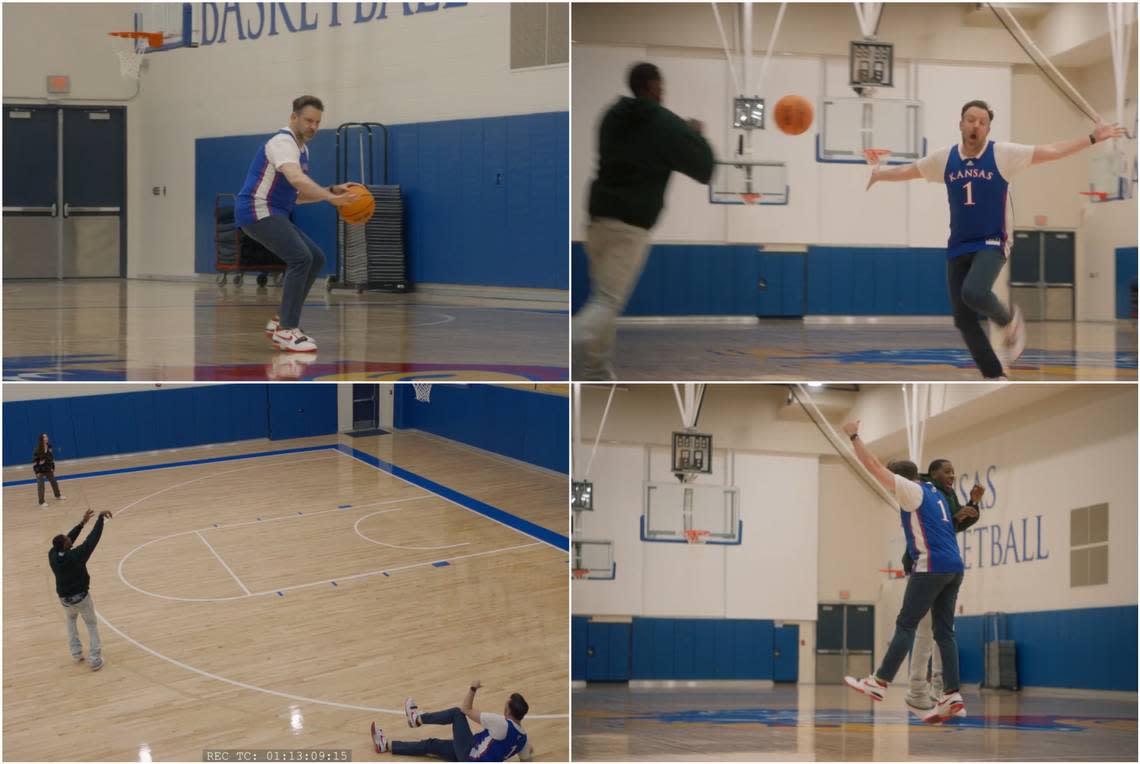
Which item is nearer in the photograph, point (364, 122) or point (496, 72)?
point (496, 72)

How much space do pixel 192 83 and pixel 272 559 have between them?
8.19 m

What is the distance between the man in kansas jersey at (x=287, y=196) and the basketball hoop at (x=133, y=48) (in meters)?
7.09

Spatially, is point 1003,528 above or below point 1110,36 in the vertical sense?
below

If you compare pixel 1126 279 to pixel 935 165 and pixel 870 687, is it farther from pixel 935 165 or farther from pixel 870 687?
pixel 870 687

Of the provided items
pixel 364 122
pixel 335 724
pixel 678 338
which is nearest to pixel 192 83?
pixel 364 122

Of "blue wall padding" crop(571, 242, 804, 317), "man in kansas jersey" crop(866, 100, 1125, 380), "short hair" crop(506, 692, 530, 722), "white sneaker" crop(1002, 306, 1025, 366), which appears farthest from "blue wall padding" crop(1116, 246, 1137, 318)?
"short hair" crop(506, 692, 530, 722)

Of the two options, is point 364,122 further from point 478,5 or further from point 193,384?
point 193,384

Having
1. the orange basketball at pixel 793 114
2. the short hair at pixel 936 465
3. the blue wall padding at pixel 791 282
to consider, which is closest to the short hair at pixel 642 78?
the short hair at pixel 936 465

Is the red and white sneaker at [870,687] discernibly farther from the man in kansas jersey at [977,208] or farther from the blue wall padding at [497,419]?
the blue wall padding at [497,419]

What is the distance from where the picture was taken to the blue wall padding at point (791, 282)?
34.4 ft

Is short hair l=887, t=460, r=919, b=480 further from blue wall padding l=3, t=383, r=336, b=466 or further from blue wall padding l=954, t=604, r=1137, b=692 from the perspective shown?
blue wall padding l=3, t=383, r=336, b=466

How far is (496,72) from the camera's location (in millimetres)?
10547

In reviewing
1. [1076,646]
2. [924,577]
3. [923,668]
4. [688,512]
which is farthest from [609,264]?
[1076,646]

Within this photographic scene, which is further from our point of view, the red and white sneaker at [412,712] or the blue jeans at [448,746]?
the red and white sneaker at [412,712]
